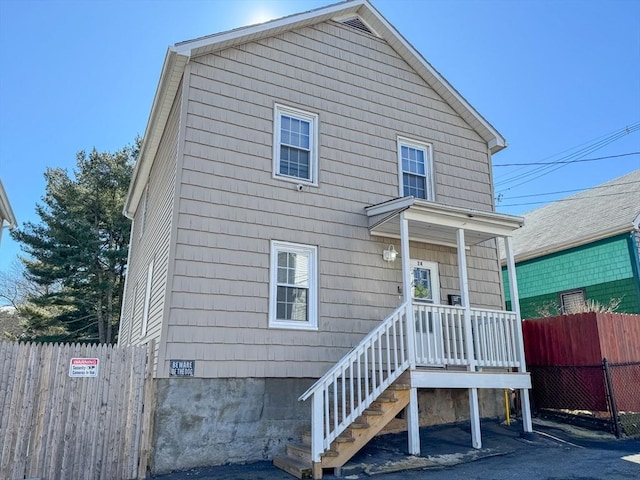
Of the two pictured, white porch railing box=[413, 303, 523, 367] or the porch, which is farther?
white porch railing box=[413, 303, 523, 367]

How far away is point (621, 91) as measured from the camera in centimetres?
1772

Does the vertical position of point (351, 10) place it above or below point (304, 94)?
above

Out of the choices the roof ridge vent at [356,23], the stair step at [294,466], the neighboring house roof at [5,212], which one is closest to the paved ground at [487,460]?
the stair step at [294,466]

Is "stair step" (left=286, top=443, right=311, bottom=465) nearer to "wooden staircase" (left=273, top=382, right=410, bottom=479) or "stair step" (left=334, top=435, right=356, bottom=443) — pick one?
"wooden staircase" (left=273, top=382, right=410, bottom=479)

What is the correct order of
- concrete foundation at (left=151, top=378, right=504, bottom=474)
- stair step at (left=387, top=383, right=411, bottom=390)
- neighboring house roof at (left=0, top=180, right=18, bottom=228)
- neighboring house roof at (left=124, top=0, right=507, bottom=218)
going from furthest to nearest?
neighboring house roof at (left=0, top=180, right=18, bottom=228)
neighboring house roof at (left=124, top=0, right=507, bottom=218)
stair step at (left=387, top=383, right=411, bottom=390)
concrete foundation at (left=151, top=378, right=504, bottom=474)

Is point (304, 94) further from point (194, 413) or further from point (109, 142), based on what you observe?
point (109, 142)

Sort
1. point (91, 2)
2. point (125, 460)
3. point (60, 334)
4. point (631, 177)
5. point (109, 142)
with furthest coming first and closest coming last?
1. point (109, 142)
2. point (60, 334)
3. point (631, 177)
4. point (91, 2)
5. point (125, 460)

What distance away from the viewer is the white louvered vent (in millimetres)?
10469

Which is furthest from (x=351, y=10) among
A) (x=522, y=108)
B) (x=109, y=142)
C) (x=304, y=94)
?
(x=109, y=142)

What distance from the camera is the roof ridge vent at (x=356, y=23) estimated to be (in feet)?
34.3

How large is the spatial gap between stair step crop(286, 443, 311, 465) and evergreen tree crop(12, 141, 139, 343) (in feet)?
54.5

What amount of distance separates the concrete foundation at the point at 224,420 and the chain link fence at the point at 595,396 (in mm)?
5199

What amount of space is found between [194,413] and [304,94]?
611 centimetres

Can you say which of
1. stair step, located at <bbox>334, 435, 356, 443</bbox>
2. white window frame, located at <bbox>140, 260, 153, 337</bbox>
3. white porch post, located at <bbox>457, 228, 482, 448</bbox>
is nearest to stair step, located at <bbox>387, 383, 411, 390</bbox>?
stair step, located at <bbox>334, 435, 356, 443</bbox>
